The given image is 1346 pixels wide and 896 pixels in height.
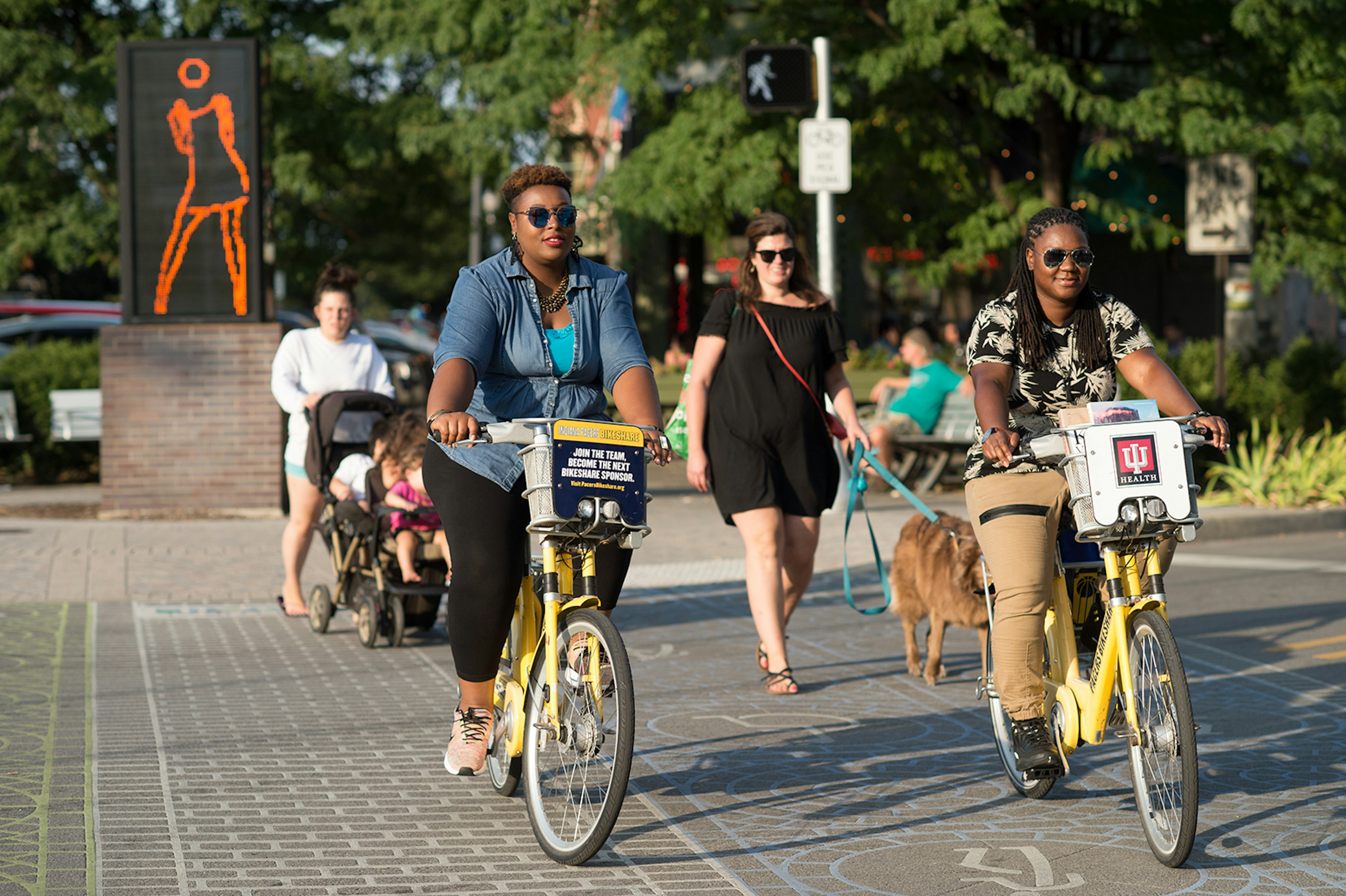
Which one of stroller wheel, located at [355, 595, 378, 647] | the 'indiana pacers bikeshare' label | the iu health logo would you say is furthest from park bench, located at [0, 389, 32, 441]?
the iu health logo

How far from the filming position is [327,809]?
5.09m

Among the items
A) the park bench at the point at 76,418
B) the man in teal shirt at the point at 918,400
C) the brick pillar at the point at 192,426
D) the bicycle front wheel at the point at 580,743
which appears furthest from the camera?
the park bench at the point at 76,418

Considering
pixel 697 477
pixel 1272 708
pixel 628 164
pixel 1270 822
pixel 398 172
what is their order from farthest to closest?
pixel 398 172 → pixel 628 164 → pixel 697 477 → pixel 1272 708 → pixel 1270 822

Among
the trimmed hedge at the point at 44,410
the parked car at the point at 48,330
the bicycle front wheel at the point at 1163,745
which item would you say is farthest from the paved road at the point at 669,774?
the parked car at the point at 48,330

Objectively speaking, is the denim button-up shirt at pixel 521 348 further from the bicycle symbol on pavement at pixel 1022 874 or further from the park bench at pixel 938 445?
the park bench at pixel 938 445

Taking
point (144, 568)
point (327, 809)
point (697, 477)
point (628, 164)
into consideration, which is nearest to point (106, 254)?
point (628, 164)

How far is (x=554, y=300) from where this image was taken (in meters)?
4.91

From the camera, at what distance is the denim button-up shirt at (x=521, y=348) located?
477cm

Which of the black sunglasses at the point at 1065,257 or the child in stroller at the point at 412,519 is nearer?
the black sunglasses at the point at 1065,257

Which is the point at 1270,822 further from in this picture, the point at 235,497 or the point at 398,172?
the point at 398,172

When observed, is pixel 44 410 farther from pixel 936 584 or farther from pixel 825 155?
pixel 936 584

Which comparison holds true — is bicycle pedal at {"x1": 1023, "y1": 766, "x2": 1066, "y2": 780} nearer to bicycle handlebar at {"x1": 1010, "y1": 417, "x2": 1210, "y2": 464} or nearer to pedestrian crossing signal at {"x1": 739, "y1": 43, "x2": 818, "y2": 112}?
bicycle handlebar at {"x1": 1010, "y1": 417, "x2": 1210, "y2": 464}

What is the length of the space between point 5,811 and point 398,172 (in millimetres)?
22874

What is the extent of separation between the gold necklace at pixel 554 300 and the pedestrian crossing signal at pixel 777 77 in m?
8.25
